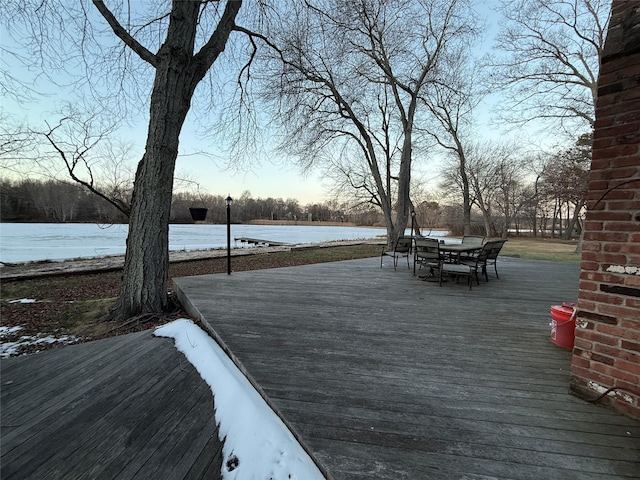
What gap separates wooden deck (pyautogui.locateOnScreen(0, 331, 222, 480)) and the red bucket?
108 inches

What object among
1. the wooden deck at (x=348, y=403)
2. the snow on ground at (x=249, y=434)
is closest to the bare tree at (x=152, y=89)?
the wooden deck at (x=348, y=403)

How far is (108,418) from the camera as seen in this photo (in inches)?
69.4

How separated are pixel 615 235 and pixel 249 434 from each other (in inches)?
88.9

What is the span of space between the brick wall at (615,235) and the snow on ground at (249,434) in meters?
1.67

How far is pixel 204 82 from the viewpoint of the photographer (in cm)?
563

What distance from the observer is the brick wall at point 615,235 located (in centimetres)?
147

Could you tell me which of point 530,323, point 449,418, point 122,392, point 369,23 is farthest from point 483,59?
point 122,392

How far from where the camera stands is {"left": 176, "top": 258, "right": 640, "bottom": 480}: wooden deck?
1262mm

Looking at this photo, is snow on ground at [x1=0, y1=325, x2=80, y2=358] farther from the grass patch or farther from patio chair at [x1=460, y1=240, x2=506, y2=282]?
the grass patch

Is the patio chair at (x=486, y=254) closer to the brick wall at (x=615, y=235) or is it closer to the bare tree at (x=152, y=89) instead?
the brick wall at (x=615, y=235)

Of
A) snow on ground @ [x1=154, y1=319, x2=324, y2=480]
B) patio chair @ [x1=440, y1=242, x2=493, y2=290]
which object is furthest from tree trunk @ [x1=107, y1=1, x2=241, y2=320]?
patio chair @ [x1=440, y1=242, x2=493, y2=290]

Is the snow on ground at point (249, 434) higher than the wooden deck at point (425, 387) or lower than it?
lower

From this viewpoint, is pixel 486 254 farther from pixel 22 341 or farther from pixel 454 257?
pixel 22 341

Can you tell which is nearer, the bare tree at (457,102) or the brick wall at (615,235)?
the brick wall at (615,235)
